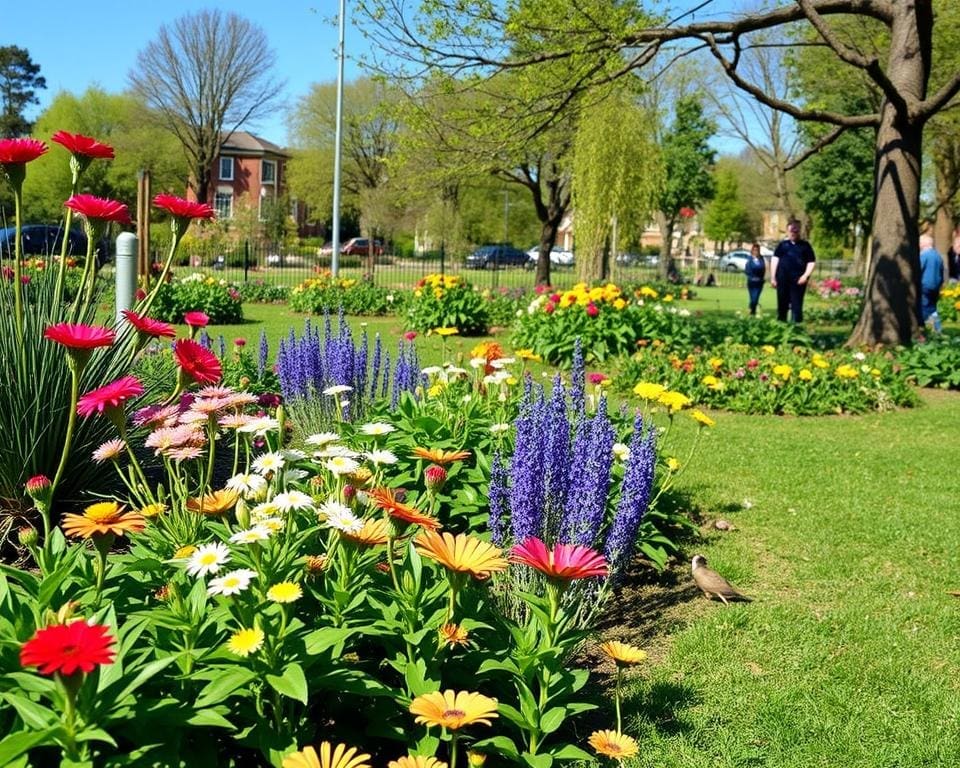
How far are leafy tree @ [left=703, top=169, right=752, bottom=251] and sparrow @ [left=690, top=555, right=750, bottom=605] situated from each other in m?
63.1

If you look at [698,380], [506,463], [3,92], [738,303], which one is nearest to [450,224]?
[738,303]

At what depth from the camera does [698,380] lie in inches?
342

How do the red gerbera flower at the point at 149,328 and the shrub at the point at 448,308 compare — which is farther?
the shrub at the point at 448,308

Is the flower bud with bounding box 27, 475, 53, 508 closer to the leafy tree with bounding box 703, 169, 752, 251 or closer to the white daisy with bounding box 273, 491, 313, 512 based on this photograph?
the white daisy with bounding box 273, 491, 313, 512

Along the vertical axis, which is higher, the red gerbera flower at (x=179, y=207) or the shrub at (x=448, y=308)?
the red gerbera flower at (x=179, y=207)

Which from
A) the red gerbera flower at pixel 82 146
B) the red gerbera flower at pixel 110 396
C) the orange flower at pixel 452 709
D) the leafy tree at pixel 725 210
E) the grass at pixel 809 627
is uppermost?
the leafy tree at pixel 725 210

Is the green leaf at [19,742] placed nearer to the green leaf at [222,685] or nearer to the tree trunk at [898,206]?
the green leaf at [222,685]

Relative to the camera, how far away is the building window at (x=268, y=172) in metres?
60.8

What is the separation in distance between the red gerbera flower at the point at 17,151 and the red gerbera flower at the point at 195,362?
784mm

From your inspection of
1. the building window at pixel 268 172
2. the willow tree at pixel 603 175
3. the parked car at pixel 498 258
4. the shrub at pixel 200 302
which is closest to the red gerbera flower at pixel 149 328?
the shrub at pixel 200 302

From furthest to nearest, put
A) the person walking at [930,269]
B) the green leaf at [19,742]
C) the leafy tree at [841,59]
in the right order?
1. the person walking at [930,269]
2. the leafy tree at [841,59]
3. the green leaf at [19,742]

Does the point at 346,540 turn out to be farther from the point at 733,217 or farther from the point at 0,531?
the point at 733,217

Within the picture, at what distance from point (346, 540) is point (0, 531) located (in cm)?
195

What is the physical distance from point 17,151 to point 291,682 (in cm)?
190
